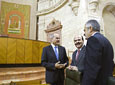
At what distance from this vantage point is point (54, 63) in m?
1.79

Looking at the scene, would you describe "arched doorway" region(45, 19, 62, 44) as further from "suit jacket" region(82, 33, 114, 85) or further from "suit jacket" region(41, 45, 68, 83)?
"suit jacket" region(82, 33, 114, 85)

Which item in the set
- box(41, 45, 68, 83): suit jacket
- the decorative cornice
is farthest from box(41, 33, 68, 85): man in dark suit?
the decorative cornice

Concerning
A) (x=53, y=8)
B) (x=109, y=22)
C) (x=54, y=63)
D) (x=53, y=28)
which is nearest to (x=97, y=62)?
(x=54, y=63)

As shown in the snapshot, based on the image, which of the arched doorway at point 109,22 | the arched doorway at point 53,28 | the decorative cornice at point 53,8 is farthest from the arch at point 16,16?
the arched doorway at point 109,22

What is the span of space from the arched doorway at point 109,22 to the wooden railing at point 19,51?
160 inches

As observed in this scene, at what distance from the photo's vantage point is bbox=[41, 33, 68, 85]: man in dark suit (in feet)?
5.79

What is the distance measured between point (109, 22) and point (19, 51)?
5.34 meters

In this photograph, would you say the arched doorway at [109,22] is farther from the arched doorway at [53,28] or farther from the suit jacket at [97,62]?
the suit jacket at [97,62]

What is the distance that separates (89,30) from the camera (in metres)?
1.25

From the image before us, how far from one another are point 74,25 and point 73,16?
24.1 inches

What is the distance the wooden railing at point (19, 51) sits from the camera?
5473 mm

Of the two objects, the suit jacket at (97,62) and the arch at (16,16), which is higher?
the arch at (16,16)


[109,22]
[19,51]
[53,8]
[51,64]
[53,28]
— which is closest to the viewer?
[51,64]

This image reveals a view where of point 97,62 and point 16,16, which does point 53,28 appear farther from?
point 97,62
